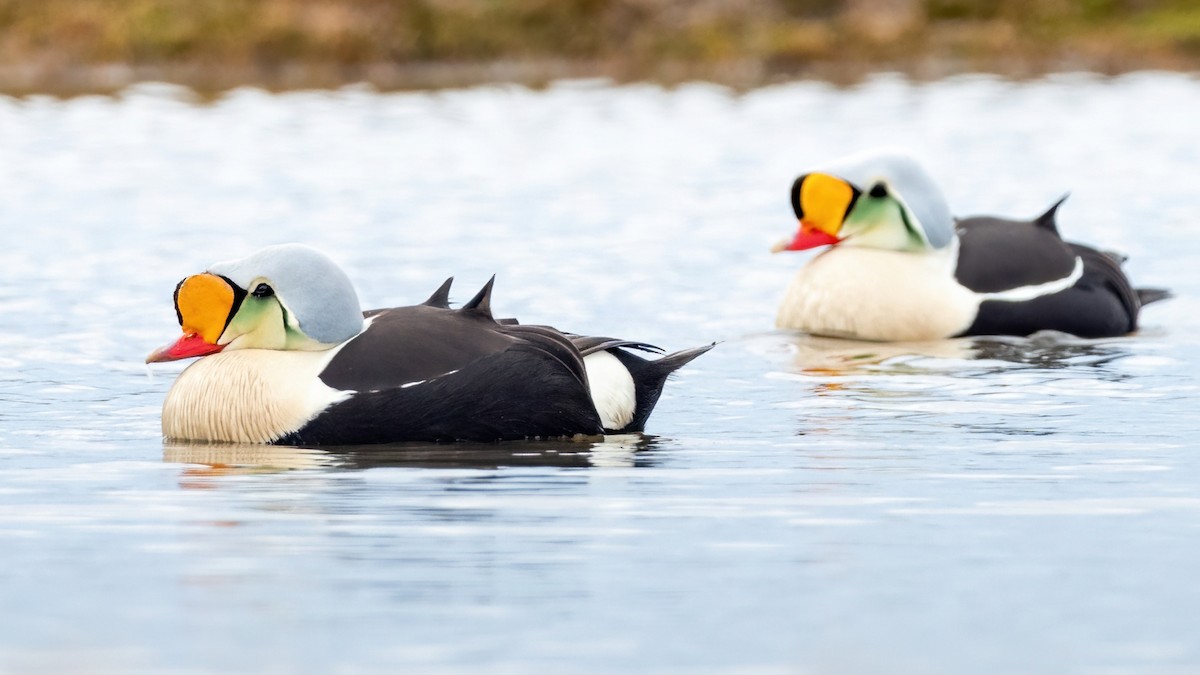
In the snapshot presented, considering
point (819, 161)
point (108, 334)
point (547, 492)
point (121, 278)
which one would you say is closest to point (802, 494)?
point (547, 492)

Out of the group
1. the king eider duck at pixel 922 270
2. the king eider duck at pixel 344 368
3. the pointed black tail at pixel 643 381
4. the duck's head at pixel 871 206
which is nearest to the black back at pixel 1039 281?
the king eider duck at pixel 922 270

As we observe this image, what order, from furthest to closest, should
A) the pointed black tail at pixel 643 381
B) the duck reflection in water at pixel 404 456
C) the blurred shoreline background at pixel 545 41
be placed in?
1. the blurred shoreline background at pixel 545 41
2. the pointed black tail at pixel 643 381
3. the duck reflection in water at pixel 404 456

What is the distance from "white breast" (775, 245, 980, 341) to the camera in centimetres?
1129

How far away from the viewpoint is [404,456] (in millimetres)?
7801

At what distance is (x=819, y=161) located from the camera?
73.4 feet

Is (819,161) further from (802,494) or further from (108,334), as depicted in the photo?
(802,494)

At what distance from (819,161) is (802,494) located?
15460mm

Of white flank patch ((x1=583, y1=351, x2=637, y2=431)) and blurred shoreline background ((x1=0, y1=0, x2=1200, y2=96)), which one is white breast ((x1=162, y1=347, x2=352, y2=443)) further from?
blurred shoreline background ((x1=0, y1=0, x2=1200, y2=96))

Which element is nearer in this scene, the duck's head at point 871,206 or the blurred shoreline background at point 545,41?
the duck's head at point 871,206

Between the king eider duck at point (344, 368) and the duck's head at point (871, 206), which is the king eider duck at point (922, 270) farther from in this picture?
the king eider duck at point (344, 368)

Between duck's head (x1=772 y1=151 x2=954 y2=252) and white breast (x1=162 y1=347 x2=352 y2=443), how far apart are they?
13.8 feet

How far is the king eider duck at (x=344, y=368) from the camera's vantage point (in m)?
7.89

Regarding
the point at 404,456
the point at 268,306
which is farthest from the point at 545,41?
the point at 404,456

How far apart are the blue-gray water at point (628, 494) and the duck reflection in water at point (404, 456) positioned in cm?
2
